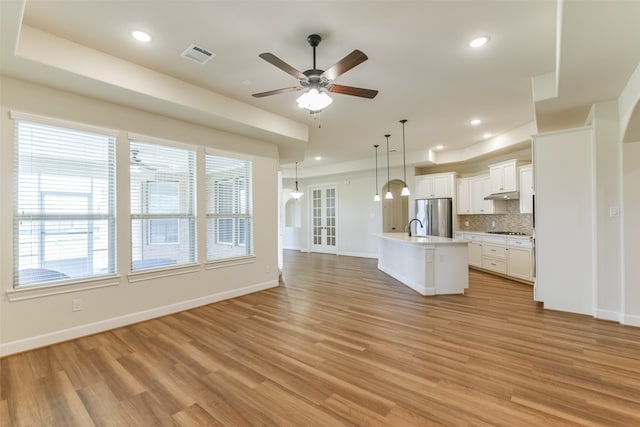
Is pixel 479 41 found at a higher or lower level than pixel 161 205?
higher

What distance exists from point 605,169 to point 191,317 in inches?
223

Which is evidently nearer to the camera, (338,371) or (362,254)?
(338,371)

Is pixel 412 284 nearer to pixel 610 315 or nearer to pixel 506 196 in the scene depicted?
pixel 610 315

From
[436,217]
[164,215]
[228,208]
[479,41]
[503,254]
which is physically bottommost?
[503,254]

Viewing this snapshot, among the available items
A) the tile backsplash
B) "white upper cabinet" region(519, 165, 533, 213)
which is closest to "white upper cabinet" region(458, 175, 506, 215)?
the tile backsplash

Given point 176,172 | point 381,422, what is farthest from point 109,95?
point 381,422

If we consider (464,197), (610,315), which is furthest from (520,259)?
(464,197)

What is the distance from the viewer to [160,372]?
97.0 inches

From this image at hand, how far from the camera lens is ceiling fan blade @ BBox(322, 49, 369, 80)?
2.27 metres

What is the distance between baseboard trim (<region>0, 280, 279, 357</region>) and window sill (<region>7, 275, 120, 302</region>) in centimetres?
41

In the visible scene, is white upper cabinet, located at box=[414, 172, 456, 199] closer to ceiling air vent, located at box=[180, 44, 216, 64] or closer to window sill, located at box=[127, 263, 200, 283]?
window sill, located at box=[127, 263, 200, 283]

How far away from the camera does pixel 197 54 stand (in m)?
3.04

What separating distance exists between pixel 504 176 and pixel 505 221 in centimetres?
121

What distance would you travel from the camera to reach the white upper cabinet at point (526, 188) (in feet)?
18.7
